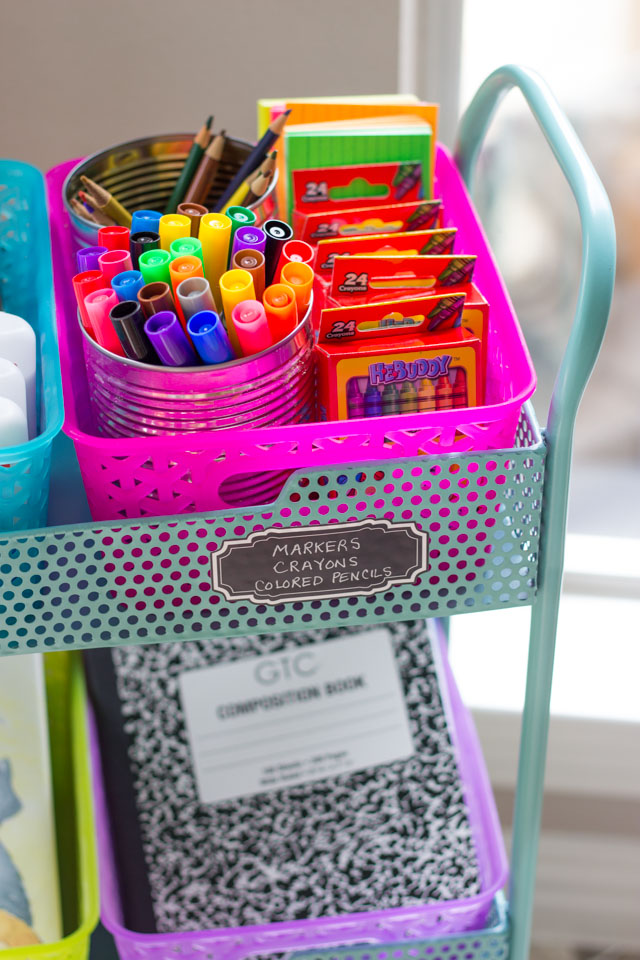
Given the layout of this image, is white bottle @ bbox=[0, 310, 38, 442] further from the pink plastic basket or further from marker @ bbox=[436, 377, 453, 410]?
marker @ bbox=[436, 377, 453, 410]

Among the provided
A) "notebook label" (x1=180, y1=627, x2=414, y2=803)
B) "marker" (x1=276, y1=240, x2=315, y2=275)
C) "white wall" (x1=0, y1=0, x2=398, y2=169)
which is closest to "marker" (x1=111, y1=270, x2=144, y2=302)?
"marker" (x1=276, y1=240, x2=315, y2=275)

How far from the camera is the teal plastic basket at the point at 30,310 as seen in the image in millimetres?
646

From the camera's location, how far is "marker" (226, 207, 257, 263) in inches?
28.2

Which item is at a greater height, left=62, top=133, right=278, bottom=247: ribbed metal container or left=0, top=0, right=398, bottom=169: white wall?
left=0, top=0, right=398, bottom=169: white wall

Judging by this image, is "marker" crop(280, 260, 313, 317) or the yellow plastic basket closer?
"marker" crop(280, 260, 313, 317)

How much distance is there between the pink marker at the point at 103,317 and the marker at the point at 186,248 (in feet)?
0.17

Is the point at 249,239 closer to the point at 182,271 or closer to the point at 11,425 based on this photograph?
the point at 182,271

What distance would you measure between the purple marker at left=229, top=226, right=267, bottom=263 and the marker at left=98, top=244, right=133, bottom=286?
7 cm

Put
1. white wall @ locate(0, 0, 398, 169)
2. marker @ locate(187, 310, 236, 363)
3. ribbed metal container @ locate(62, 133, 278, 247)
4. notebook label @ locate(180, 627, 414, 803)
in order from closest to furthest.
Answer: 1. marker @ locate(187, 310, 236, 363)
2. ribbed metal container @ locate(62, 133, 278, 247)
3. white wall @ locate(0, 0, 398, 169)
4. notebook label @ locate(180, 627, 414, 803)

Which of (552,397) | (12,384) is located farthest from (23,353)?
(552,397)

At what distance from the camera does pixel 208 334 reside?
621 millimetres

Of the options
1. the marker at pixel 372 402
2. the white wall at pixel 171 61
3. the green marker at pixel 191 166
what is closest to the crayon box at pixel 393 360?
the marker at pixel 372 402

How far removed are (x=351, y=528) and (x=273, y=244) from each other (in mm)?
200

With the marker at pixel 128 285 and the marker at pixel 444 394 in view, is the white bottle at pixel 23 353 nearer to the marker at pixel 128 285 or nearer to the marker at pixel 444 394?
the marker at pixel 128 285
